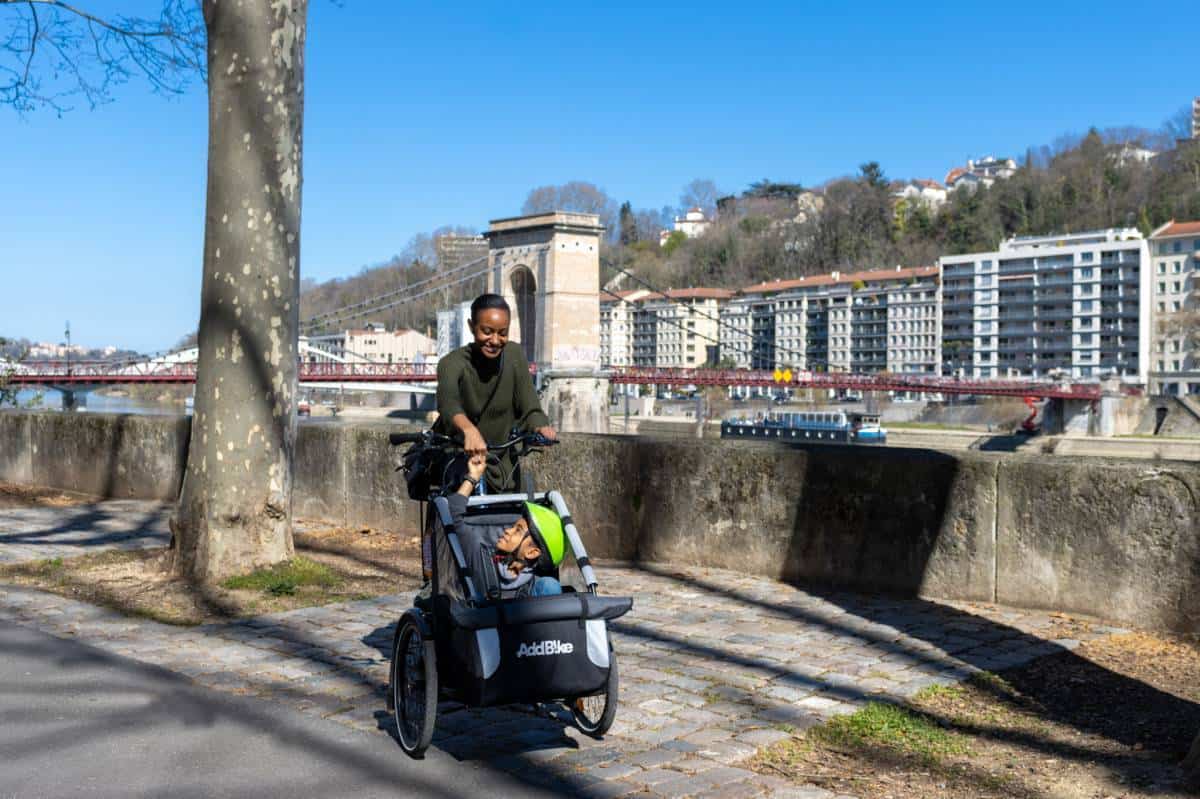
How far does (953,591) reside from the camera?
6.12 m

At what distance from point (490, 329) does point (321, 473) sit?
563 cm

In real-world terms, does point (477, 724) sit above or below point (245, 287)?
below

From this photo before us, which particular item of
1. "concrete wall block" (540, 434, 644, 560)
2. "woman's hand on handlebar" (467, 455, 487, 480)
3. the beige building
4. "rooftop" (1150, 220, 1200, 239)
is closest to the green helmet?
"woman's hand on handlebar" (467, 455, 487, 480)

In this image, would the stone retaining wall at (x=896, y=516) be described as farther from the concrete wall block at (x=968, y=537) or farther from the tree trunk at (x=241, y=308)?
the tree trunk at (x=241, y=308)

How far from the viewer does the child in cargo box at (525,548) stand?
375cm

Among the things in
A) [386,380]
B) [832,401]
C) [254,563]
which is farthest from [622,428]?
[254,563]

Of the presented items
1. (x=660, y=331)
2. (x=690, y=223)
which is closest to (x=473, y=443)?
(x=660, y=331)

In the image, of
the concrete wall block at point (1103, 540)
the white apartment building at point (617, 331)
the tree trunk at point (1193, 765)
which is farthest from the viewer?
the white apartment building at point (617, 331)

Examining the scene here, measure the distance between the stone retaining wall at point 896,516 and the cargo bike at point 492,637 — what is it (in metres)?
2.77

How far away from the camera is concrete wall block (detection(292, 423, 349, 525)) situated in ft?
30.5

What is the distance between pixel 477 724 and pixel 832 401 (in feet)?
291

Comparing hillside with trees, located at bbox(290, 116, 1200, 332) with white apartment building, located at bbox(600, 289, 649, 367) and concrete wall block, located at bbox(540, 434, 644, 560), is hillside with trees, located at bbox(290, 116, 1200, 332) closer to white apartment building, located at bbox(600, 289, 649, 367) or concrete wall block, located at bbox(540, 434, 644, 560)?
white apartment building, located at bbox(600, 289, 649, 367)

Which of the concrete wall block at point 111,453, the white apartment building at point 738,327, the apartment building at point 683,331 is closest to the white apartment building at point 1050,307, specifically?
the white apartment building at point 738,327

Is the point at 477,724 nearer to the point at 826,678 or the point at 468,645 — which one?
the point at 468,645
